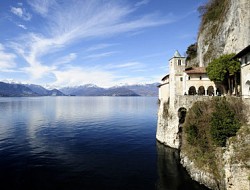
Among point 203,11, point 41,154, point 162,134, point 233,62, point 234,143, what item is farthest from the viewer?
point 203,11

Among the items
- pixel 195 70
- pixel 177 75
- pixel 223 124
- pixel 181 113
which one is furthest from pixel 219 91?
pixel 223 124

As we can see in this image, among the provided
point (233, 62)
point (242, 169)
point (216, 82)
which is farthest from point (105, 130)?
point (242, 169)

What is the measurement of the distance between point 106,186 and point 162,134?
27.1 m

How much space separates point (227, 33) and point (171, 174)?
3668 cm

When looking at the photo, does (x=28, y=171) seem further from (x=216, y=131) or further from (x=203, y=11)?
(x=203, y=11)

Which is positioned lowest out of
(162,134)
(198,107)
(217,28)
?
(162,134)

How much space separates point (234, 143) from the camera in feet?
96.7

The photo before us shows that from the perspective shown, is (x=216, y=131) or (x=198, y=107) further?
(x=198, y=107)

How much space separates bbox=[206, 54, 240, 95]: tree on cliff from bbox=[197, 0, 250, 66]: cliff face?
4043mm

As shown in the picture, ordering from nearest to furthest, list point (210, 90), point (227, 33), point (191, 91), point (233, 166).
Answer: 1. point (233, 166)
2. point (227, 33)
3. point (210, 90)
4. point (191, 91)

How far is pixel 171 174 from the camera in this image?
38156mm

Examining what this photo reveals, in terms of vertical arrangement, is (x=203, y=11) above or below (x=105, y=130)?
above

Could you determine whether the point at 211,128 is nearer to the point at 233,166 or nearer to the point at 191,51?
the point at 233,166

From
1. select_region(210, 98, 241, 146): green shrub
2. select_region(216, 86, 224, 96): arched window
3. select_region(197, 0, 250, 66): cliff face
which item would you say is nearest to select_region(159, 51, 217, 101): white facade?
select_region(216, 86, 224, 96): arched window
